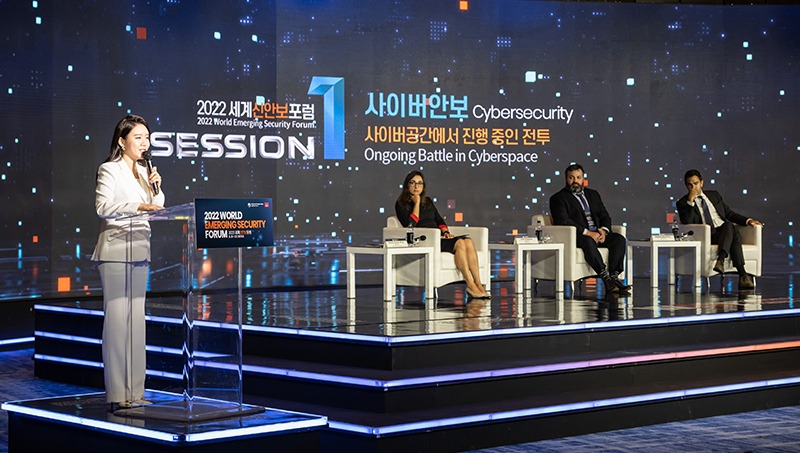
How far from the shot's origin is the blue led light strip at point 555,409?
3.54m

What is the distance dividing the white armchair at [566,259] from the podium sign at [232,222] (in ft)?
13.7

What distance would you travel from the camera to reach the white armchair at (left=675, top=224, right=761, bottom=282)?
278 inches

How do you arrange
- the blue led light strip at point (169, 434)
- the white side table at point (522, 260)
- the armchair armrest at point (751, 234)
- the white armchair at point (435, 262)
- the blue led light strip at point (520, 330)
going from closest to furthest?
the blue led light strip at point (169, 434) → the blue led light strip at point (520, 330) → the white armchair at point (435, 262) → the white side table at point (522, 260) → the armchair armrest at point (751, 234)

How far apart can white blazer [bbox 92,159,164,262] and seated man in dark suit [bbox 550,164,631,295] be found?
4306mm

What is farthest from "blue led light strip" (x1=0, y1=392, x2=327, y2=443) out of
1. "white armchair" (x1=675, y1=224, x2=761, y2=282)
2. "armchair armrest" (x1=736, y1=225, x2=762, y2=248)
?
"armchair armrest" (x1=736, y1=225, x2=762, y2=248)

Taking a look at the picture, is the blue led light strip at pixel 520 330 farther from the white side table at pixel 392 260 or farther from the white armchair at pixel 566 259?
the white armchair at pixel 566 259

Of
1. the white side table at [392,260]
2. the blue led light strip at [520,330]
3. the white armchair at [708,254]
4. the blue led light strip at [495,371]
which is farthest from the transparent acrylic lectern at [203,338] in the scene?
the white armchair at [708,254]

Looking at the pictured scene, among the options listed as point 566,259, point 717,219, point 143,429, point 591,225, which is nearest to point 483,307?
point 566,259

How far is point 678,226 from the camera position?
279 inches

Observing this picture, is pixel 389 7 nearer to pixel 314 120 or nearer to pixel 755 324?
pixel 314 120

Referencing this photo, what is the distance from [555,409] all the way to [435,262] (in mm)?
2364

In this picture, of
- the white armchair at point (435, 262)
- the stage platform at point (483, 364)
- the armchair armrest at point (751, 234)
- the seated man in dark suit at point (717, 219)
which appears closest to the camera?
the stage platform at point (483, 364)

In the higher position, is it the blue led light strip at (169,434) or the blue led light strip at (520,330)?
the blue led light strip at (520,330)

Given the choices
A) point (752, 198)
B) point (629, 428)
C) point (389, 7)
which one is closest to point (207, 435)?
point (629, 428)
